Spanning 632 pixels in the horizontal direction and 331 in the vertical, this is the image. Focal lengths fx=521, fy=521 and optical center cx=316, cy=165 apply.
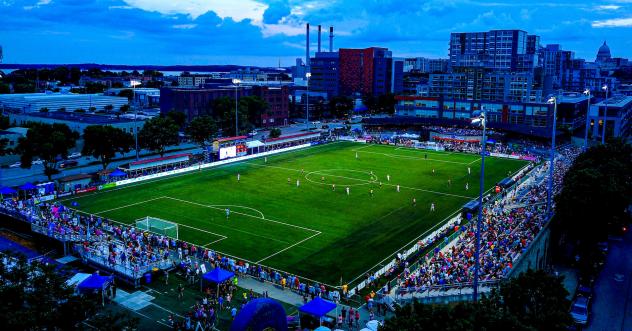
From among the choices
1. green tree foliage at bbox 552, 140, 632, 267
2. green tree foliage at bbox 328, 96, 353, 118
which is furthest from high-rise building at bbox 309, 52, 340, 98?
green tree foliage at bbox 552, 140, 632, 267

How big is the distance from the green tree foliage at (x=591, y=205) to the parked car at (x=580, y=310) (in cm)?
818

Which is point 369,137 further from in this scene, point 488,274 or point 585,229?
point 488,274

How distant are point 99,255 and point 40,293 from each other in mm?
16557

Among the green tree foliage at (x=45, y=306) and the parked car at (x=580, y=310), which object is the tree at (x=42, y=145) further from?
the parked car at (x=580, y=310)

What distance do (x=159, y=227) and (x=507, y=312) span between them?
94.0 feet

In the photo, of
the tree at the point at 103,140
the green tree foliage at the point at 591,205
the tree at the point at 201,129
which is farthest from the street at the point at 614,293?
the tree at the point at 201,129

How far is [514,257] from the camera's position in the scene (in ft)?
110

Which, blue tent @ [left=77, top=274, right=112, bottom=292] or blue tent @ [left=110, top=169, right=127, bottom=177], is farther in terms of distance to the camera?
blue tent @ [left=110, top=169, right=127, bottom=177]

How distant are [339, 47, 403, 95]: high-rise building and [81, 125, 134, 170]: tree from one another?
4475 inches

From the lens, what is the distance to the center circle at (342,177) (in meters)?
60.3

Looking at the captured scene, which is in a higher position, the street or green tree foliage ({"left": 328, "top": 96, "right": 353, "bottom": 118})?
green tree foliage ({"left": 328, "top": 96, "right": 353, "bottom": 118})

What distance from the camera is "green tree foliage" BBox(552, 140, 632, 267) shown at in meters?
Result: 38.5

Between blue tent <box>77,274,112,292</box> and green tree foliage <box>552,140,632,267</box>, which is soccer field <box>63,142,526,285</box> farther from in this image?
blue tent <box>77,274,112,292</box>

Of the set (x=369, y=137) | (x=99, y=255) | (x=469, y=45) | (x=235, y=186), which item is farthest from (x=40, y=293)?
(x=469, y=45)
